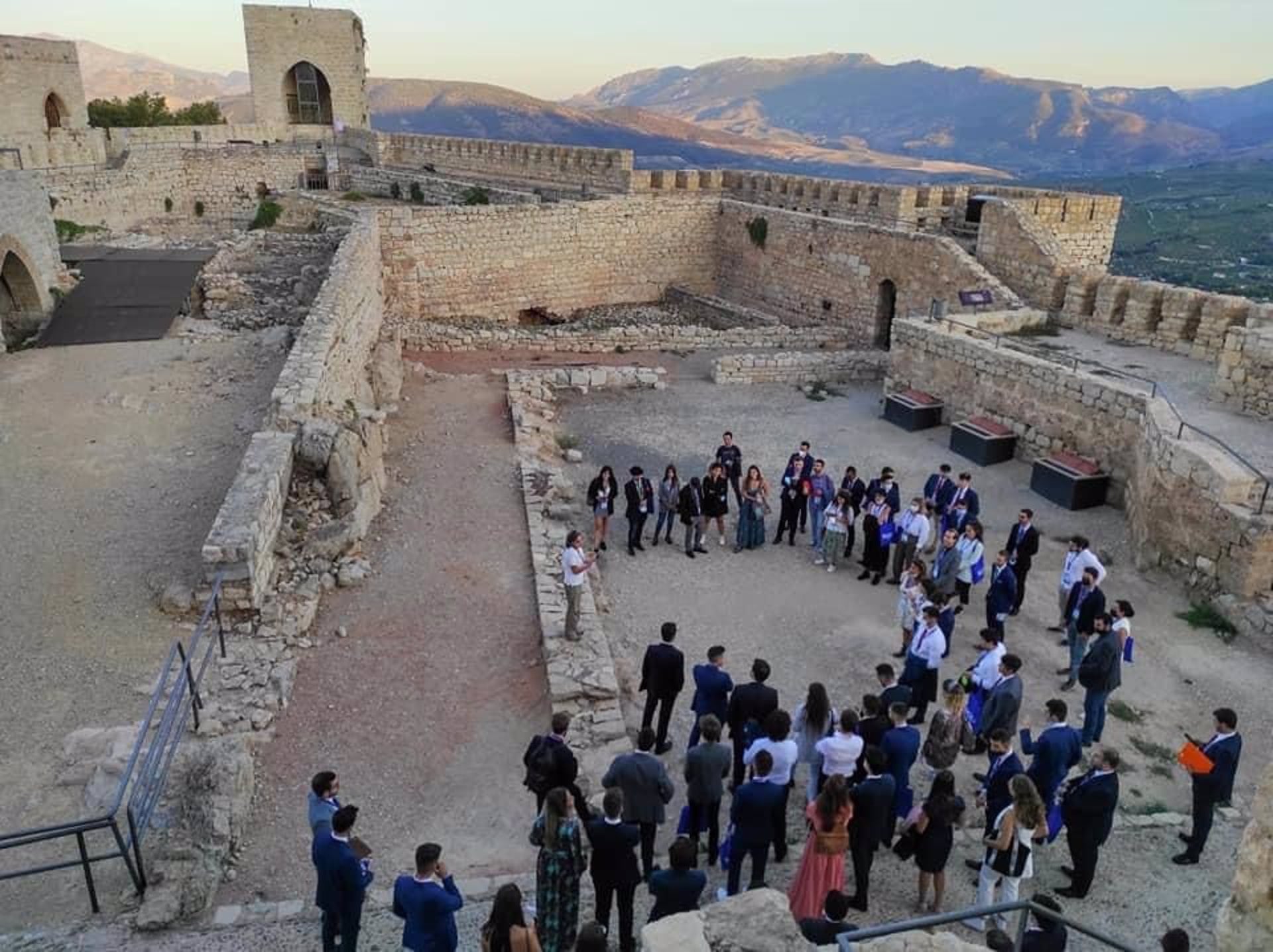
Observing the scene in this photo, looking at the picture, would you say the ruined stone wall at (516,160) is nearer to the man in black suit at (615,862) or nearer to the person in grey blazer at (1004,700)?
the person in grey blazer at (1004,700)

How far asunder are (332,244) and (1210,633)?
1879 cm

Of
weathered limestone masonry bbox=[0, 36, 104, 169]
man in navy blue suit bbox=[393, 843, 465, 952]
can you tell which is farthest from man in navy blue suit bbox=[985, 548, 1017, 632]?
weathered limestone masonry bbox=[0, 36, 104, 169]

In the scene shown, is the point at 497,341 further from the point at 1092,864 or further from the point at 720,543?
the point at 1092,864

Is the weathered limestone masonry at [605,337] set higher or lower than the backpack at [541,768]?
lower

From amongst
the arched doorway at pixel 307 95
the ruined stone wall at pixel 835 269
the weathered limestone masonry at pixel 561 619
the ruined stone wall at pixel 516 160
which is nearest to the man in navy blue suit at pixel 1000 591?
the weathered limestone masonry at pixel 561 619

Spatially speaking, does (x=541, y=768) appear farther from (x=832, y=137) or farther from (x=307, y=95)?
(x=832, y=137)

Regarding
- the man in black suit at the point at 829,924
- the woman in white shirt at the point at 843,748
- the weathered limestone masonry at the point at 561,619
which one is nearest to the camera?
the man in black suit at the point at 829,924

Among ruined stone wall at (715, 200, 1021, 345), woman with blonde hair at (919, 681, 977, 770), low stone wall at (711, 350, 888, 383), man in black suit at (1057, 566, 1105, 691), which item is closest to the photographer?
woman with blonde hair at (919, 681, 977, 770)

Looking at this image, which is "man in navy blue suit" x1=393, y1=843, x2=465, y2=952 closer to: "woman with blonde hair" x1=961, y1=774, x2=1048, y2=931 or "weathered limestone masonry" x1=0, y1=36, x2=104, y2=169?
"woman with blonde hair" x1=961, y1=774, x2=1048, y2=931

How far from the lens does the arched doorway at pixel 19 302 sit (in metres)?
15.3

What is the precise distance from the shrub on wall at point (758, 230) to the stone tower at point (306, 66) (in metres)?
20.0

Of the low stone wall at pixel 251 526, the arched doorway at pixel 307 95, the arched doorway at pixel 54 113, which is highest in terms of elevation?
the arched doorway at pixel 307 95

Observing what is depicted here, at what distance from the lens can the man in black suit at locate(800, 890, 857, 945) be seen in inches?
177

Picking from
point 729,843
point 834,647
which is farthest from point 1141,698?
point 729,843
